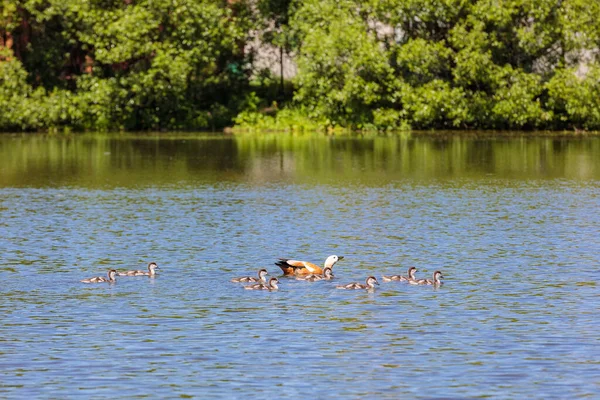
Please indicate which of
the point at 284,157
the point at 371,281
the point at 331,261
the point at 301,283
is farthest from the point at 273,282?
the point at 284,157

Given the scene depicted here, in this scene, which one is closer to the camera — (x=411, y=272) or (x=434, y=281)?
(x=434, y=281)

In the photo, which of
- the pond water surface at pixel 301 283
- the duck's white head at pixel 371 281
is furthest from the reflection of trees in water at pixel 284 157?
the duck's white head at pixel 371 281

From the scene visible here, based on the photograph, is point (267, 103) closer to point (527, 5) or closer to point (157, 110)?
point (157, 110)

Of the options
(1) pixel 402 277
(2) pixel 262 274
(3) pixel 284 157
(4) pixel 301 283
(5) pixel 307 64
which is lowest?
(4) pixel 301 283

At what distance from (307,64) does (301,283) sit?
153 ft

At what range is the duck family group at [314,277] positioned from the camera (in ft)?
73.3

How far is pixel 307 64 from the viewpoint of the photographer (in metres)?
69.1

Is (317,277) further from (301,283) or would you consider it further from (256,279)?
(256,279)

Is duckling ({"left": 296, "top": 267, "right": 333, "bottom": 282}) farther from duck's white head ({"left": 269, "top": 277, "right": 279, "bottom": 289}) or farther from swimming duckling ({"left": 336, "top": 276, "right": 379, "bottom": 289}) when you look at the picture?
duck's white head ({"left": 269, "top": 277, "right": 279, "bottom": 289})

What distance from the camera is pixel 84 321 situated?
19.8 m

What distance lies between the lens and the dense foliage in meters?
66.9

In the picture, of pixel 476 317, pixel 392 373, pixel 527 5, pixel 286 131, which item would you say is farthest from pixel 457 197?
pixel 286 131

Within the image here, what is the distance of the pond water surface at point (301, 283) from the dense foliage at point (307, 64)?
754 inches

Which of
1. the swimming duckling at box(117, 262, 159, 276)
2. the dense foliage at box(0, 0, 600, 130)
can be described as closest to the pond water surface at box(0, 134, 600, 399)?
the swimming duckling at box(117, 262, 159, 276)
